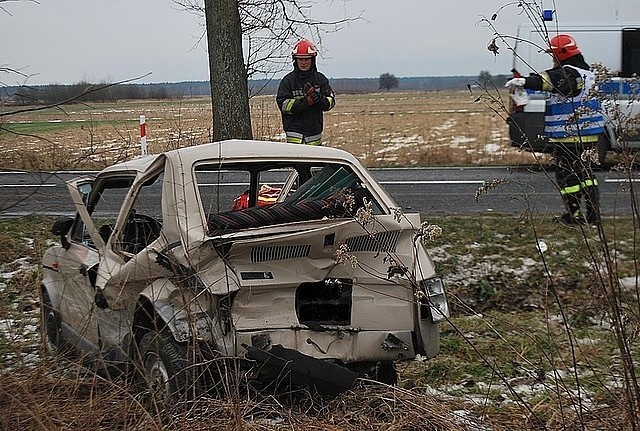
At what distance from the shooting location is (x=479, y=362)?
5.64 m

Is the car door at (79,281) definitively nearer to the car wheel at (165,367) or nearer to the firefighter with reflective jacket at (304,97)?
the car wheel at (165,367)

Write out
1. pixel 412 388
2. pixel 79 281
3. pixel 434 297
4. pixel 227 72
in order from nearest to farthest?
pixel 434 297 < pixel 412 388 < pixel 79 281 < pixel 227 72

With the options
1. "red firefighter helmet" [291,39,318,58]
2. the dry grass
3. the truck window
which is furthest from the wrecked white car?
the truck window

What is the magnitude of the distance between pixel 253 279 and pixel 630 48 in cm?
1260

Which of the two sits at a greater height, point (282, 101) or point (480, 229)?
point (282, 101)

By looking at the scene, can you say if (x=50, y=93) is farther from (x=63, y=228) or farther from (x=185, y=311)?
(x=63, y=228)

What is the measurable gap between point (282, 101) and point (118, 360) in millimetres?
4933

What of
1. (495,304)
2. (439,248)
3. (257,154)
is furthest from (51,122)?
(439,248)

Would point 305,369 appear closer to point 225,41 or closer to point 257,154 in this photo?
point 257,154

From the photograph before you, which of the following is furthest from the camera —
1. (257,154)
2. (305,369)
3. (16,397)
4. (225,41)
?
(225,41)

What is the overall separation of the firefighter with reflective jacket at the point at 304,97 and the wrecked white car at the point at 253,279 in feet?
12.0

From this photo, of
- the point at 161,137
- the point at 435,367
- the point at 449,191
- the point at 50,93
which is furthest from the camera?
the point at 449,191

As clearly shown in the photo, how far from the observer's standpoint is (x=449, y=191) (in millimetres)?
12148

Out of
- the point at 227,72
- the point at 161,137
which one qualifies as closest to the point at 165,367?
the point at 227,72
